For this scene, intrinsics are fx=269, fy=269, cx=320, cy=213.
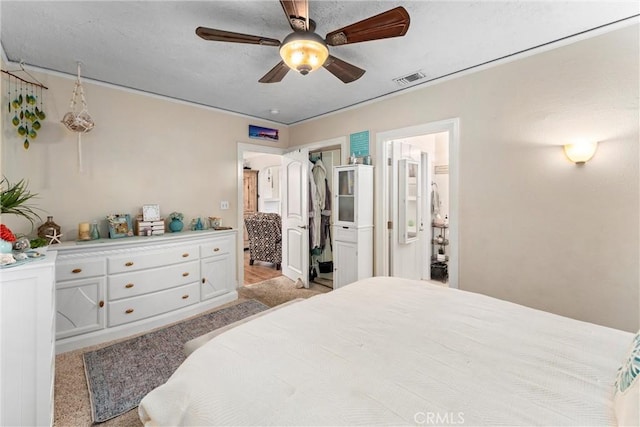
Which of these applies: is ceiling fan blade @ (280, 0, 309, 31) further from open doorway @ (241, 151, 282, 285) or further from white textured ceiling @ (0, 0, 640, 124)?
open doorway @ (241, 151, 282, 285)

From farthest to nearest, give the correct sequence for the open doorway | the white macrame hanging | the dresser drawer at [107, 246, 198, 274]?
1. the open doorway
2. the dresser drawer at [107, 246, 198, 274]
3. the white macrame hanging

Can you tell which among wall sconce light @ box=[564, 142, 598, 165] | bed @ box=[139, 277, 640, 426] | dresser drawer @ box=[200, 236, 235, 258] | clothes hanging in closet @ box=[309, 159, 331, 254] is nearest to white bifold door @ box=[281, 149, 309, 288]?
clothes hanging in closet @ box=[309, 159, 331, 254]

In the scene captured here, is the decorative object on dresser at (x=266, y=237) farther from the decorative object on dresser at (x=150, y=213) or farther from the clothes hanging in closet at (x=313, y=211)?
the decorative object on dresser at (x=150, y=213)

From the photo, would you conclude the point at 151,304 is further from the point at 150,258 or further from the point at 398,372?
the point at 398,372

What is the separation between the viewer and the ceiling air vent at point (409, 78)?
2.65 m

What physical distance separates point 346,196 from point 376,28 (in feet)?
7.32

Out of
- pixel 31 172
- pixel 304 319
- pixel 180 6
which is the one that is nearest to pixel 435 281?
pixel 304 319

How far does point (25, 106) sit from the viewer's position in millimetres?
2441

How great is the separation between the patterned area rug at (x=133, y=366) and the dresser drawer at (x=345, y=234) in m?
1.71

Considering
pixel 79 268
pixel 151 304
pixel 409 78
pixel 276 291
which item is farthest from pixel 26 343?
pixel 409 78

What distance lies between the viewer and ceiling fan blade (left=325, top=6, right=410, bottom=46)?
1395mm

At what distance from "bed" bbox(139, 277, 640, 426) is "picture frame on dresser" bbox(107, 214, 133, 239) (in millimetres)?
2308

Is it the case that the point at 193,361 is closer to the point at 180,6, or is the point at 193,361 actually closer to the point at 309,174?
the point at 180,6

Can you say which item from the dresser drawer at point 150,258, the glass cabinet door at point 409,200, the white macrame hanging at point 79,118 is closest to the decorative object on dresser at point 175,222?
the dresser drawer at point 150,258
